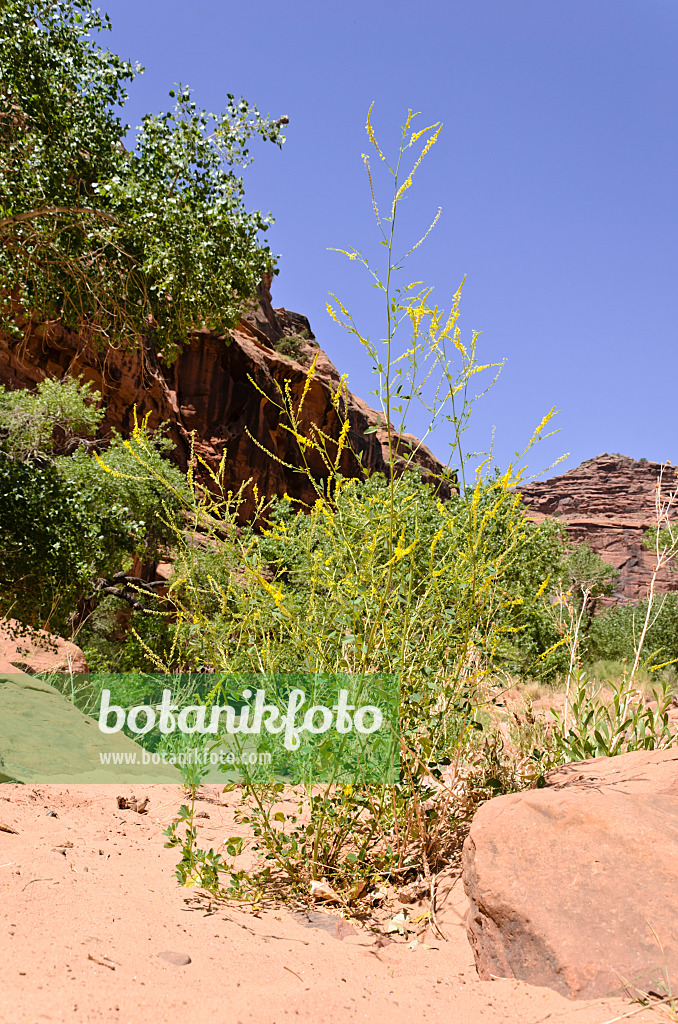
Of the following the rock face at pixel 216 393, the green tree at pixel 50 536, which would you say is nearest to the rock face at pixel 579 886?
the green tree at pixel 50 536

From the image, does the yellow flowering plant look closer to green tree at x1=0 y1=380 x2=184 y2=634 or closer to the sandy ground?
the sandy ground

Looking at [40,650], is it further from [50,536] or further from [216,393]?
[216,393]

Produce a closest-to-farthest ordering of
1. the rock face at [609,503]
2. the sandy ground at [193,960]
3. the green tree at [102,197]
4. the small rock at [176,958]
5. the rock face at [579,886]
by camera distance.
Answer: the sandy ground at [193,960]
the small rock at [176,958]
the rock face at [579,886]
the green tree at [102,197]
the rock face at [609,503]

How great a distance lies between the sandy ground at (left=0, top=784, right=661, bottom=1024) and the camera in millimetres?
1485

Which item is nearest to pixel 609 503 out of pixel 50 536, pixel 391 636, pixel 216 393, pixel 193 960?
pixel 216 393

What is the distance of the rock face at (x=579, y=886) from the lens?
6.17ft

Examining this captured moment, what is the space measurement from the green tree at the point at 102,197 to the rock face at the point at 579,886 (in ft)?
19.1

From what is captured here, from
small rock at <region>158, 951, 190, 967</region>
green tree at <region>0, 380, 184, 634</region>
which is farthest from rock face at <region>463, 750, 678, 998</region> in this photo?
green tree at <region>0, 380, 184, 634</region>

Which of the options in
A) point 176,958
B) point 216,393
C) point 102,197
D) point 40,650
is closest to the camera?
point 176,958

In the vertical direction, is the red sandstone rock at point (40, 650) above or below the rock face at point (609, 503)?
below

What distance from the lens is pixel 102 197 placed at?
633 cm

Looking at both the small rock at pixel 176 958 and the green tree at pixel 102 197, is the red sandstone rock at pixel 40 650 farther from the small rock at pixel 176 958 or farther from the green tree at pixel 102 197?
the small rock at pixel 176 958

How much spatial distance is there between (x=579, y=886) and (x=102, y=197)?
696 centimetres

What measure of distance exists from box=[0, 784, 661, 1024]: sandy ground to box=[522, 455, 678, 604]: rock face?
231 feet
